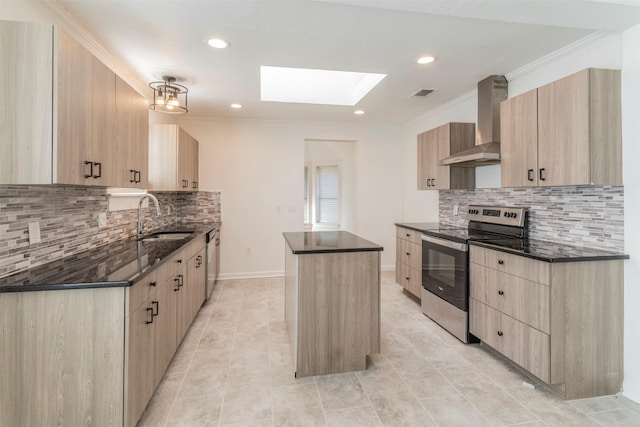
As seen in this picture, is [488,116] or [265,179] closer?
[488,116]

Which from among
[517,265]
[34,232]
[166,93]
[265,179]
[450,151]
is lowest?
[517,265]

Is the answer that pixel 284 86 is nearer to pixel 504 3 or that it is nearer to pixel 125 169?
pixel 125 169

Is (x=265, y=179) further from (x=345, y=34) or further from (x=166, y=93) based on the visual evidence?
(x=345, y=34)

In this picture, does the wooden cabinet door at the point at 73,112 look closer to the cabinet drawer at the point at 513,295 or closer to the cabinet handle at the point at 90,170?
the cabinet handle at the point at 90,170

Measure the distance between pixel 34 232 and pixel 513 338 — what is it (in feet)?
10.5

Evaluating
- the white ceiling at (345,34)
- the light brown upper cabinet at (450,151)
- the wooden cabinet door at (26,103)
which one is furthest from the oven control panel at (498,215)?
the wooden cabinet door at (26,103)

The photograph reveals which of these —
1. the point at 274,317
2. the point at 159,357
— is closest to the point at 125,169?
A: the point at 159,357

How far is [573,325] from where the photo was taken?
1.98 meters

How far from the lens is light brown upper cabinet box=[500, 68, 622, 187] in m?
2.00

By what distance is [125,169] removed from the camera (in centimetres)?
212

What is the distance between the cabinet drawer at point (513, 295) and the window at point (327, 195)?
14.7 ft

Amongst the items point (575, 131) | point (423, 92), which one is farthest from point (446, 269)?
point (423, 92)

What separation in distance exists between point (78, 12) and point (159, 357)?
2.35 metres

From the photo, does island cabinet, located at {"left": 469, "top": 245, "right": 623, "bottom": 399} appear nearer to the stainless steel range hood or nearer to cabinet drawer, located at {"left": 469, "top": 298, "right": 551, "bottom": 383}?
cabinet drawer, located at {"left": 469, "top": 298, "right": 551, "bottom": 383}
